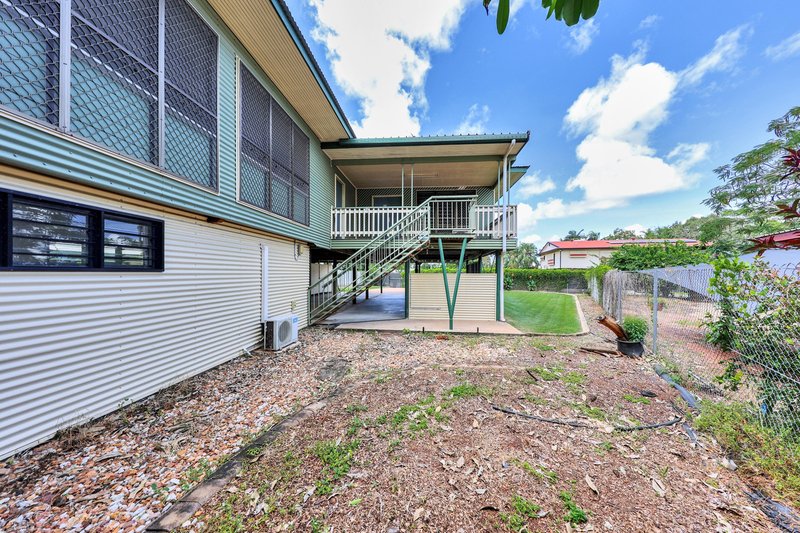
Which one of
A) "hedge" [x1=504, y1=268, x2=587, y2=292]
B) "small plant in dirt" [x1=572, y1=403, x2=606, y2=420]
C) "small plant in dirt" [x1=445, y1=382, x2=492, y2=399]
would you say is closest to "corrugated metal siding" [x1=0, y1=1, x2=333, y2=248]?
"small plant in dirt" [x1=445, y1=382, x2=492, y2=399]

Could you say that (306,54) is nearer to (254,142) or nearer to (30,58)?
(254,142)

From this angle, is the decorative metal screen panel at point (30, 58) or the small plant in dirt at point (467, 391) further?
the small plant in dirt at point (467, 391)

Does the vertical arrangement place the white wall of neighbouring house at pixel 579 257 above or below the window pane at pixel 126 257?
above

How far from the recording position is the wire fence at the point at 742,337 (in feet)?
8.13

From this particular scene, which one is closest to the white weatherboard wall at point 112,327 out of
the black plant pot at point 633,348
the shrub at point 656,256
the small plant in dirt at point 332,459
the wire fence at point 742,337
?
the small plant in dirt at point 332,459

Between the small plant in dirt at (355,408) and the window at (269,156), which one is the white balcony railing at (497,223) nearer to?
the window at (269,156)

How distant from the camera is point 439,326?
7441mm

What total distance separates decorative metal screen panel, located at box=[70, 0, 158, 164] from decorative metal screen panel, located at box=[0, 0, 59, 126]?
0.17 meters

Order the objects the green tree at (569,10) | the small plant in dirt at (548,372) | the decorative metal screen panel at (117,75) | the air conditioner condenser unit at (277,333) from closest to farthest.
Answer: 1. the green tree at (569,10)
2. the decorative metal screen panel at (117,75)
3. the small plant in dirt at (548,372)
4. the air conditioner condenser unit at (277,333)

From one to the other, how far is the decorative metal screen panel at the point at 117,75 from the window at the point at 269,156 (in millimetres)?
1576

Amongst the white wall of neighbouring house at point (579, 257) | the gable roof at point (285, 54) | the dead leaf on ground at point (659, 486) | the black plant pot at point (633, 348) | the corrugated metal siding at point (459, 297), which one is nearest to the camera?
the dead leaf on ground at point (659, 486)

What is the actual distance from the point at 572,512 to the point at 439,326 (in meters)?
5.63

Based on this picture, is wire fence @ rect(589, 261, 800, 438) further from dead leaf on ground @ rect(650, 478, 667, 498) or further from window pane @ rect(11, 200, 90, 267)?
window pane @ rect(11, 200, 90, 267)

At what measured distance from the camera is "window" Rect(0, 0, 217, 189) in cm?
246
